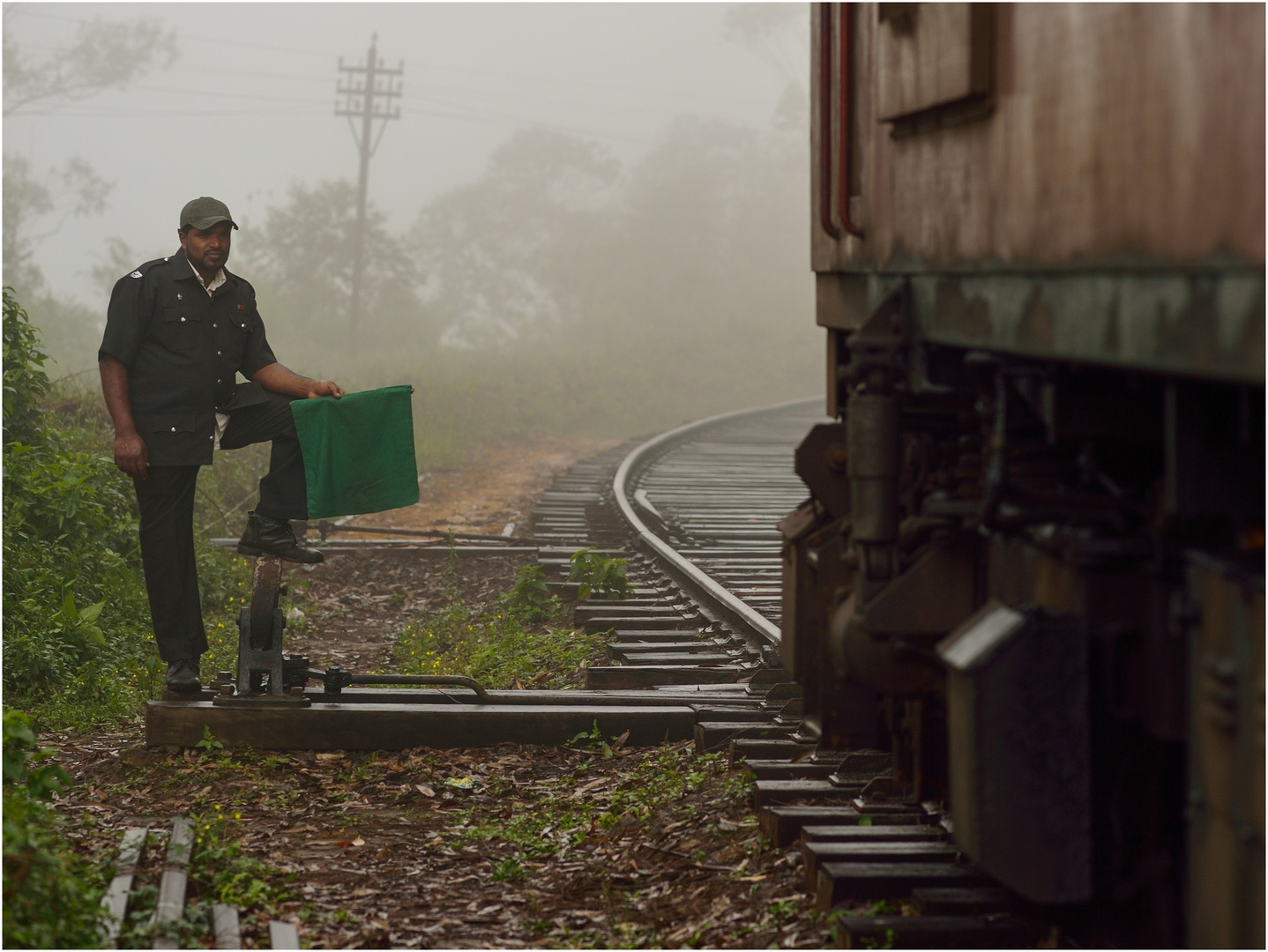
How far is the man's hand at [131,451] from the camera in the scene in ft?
16.8

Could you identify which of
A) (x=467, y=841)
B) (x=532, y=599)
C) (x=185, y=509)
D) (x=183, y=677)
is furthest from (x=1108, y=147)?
(x=532, y=599)

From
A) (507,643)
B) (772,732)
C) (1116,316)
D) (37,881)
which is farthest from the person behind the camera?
(507,643)

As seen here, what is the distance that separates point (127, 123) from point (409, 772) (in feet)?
651

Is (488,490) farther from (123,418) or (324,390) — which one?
(123,418)

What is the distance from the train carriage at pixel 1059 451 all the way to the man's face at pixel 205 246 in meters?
2.58

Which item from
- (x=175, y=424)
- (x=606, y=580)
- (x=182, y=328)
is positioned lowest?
(x=606, y=580)

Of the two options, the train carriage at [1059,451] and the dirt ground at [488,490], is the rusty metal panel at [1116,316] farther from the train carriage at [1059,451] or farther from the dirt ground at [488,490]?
the dirt ground at [488,490]

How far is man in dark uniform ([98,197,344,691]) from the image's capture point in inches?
204

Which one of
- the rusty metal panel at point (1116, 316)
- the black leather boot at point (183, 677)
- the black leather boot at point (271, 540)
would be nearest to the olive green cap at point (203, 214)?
the black leather boot at point (271, 540)

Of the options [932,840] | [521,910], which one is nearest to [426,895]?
[521,910]

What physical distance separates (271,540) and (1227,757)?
3.84 metres

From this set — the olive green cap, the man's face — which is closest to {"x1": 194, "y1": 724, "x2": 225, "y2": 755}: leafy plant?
the man's face

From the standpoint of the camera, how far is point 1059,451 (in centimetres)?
298

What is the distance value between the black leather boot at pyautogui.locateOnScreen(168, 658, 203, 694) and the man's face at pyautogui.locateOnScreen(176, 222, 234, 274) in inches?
61.2
